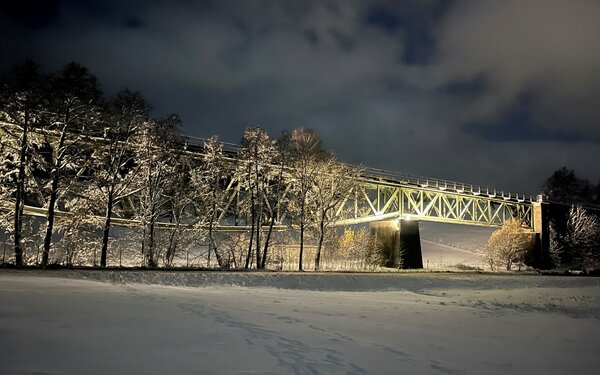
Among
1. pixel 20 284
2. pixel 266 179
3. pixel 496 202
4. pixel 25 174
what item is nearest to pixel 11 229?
pixel 25 174

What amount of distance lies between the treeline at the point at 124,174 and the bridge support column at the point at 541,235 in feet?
140

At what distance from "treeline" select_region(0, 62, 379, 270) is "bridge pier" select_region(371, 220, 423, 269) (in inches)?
406

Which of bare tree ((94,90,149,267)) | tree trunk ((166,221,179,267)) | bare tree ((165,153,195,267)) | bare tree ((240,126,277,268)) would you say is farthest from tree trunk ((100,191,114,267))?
bare tree ((240,126,277,268))

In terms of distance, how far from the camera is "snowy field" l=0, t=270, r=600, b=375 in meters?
7.42

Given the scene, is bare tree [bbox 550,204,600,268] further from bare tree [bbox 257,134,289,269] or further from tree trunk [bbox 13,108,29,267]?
tree trunk [bbox 13,108,29,267]

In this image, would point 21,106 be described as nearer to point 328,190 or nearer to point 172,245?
point 172,245

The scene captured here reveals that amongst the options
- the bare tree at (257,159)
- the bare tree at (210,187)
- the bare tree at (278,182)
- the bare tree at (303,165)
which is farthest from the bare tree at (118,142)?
the bare tree at (303,165)

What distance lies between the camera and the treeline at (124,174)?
28031 millimetres

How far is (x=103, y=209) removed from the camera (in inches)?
1305

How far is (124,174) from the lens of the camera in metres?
36.1

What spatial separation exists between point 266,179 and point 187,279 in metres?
18.1

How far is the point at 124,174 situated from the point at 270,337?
97.0 feet

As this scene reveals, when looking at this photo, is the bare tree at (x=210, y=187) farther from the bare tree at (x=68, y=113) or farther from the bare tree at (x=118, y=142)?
the bare tree at (x=68, y=113)

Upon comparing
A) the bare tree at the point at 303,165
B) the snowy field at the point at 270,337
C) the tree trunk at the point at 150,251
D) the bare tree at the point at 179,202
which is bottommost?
the snowy field at the point at 270,337
